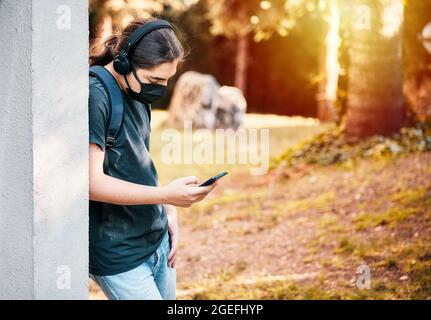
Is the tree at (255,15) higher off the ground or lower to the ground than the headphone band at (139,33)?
higher

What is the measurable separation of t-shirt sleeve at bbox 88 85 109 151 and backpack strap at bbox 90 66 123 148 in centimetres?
2

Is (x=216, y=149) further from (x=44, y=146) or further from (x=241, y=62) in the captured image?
(x=44, y=146)

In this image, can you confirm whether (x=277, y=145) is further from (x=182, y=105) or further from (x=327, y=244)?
(x=327, y=244)

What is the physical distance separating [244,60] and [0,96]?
1605 centimetres

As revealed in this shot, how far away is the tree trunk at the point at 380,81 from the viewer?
29.9 feet

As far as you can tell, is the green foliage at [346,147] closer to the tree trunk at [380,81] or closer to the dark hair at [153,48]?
the tree trunk at [380,81]

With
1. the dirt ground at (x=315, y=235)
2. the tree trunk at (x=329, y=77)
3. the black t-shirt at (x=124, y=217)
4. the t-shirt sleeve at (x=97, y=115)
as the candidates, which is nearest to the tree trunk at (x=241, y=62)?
the tree trunk at (x=329, y=77)

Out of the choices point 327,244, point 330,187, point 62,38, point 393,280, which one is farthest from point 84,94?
point 330,187

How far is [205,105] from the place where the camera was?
1432 centimetres

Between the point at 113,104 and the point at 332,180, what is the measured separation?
6.06 m

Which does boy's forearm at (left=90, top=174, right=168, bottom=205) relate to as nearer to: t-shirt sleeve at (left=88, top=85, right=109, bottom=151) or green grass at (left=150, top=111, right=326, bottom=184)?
t-shirt sleeve at (left=88, top=85, right=109, bottom=151)

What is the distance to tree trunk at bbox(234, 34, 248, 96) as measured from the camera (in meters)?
18.2

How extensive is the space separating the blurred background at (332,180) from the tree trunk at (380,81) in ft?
0.04

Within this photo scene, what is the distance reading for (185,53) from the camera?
3.09 metres
